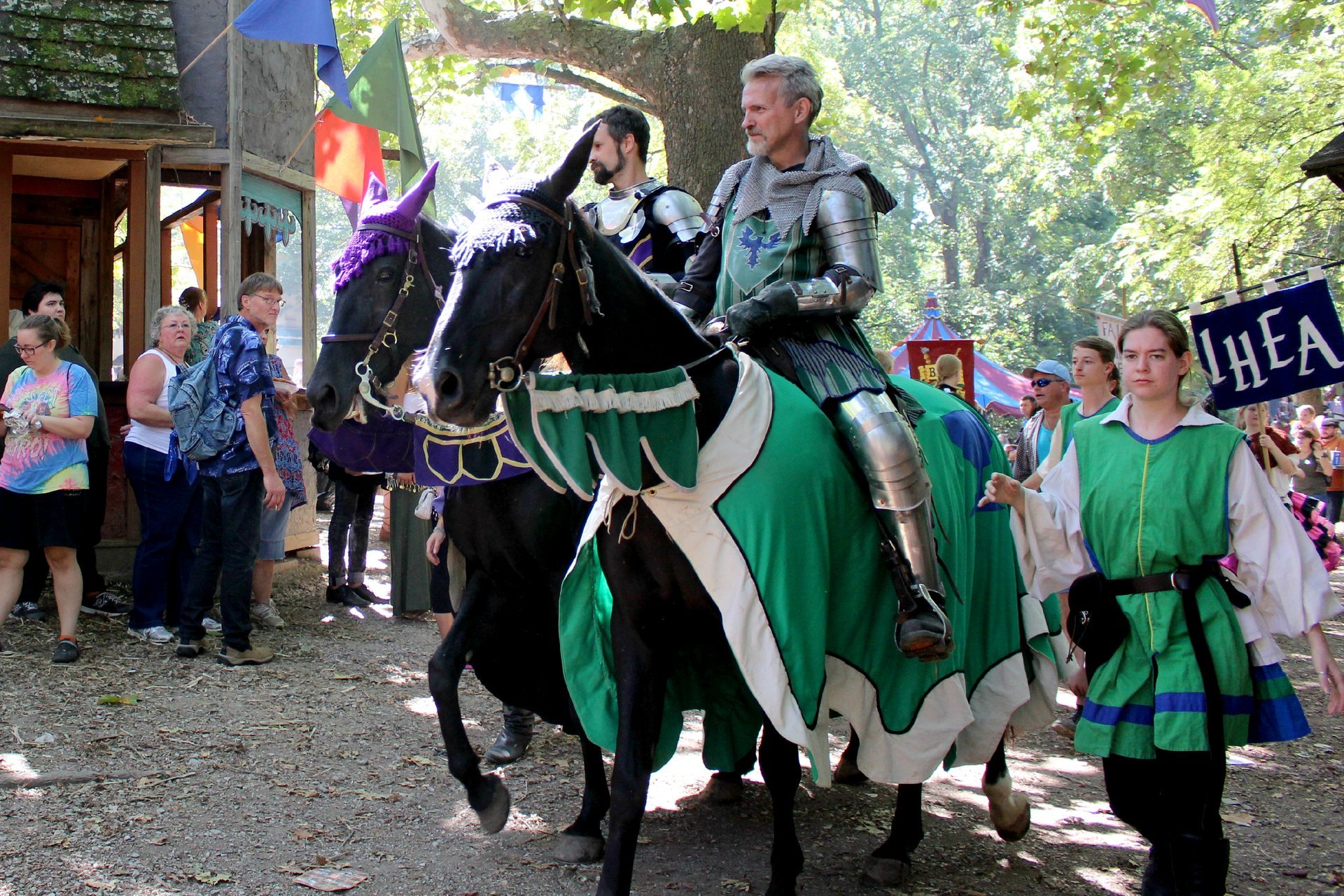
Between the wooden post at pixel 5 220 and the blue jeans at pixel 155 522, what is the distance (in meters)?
2.51

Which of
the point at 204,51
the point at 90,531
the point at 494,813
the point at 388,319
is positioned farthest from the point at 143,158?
the point at 494,813

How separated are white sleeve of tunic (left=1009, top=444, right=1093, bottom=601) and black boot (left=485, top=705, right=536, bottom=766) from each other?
247cm

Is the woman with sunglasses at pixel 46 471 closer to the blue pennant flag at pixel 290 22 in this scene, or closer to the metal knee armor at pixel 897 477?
the blue pennant flag at pixel 290 22

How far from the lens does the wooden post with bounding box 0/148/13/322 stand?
9016mm

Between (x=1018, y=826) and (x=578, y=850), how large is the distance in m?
1.61

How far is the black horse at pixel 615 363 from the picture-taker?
2.93 metres

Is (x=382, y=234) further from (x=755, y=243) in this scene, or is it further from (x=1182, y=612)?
(x=1182, y=612)

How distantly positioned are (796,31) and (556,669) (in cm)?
1776

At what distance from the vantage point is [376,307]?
15.1 feet

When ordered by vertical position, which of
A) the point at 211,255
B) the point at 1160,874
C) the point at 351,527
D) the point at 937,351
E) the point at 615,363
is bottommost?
the point at 1160,874

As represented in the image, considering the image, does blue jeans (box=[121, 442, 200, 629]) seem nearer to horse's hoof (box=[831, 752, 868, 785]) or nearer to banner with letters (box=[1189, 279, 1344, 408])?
horse's hoof (box=[831, 752, 868, 785])

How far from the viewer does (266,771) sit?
5012mm

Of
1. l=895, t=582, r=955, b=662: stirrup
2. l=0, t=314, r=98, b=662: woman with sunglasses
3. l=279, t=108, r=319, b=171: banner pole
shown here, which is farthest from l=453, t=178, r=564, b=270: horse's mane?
l=279, t=108, r=319, b=171: banner pole

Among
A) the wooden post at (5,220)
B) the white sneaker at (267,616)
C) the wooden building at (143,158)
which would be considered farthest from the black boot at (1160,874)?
the wooden post at (5,220)
